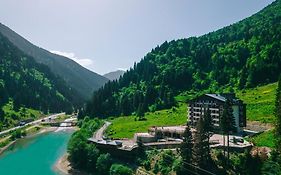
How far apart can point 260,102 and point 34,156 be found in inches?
3344

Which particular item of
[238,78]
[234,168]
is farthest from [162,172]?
[238,78]

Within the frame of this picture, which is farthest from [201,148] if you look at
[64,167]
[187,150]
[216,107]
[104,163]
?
[64,167]

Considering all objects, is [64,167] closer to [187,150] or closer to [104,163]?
[104,163]

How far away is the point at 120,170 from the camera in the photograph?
8450 cm

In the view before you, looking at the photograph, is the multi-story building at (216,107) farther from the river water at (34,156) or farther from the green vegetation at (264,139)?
the river water at (34,156)

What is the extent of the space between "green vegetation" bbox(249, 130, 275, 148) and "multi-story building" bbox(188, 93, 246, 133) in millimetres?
14368

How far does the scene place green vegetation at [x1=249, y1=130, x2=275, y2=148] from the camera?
78706mm

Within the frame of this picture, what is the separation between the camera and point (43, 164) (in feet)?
370

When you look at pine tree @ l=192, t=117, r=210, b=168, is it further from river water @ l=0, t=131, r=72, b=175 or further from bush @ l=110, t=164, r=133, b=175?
river water @ l=0, t=131, r=72, b=175

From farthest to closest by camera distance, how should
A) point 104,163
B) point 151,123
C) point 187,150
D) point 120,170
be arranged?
point 151,123 → point 104,163 → point 120,170 → point 187,150

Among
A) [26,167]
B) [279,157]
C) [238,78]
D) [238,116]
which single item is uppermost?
[238,78]

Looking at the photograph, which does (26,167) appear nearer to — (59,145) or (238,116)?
(59,145)

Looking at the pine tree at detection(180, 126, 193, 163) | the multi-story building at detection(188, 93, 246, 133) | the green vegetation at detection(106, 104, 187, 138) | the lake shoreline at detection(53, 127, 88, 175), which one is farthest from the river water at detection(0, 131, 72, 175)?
the multi-story building at detection(188, 93, 246, 133)

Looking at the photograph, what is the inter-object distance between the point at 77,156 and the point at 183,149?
3872 centimetres
